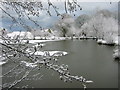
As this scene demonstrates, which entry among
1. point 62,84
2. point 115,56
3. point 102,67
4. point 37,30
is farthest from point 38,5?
point 115,56

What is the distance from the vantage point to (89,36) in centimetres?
4656

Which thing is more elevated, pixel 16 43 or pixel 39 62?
pixel 16 43

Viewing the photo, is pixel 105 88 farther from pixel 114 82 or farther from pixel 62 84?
pixel 62 84

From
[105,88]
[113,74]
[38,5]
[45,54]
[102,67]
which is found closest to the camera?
[38,5]

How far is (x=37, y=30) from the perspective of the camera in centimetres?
175

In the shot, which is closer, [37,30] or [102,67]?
[37,30]

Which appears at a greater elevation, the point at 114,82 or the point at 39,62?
the point at 39,62

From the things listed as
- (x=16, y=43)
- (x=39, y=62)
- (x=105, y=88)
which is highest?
(x=16, y=43)

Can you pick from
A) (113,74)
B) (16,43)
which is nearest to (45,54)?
(16,43)

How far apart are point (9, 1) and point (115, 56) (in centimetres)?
1589

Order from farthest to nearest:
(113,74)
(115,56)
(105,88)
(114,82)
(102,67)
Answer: (115,56)
(102,67)
(113,74)
(114,82)
(105,88)

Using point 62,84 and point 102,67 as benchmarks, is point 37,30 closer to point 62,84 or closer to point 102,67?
point 62,84

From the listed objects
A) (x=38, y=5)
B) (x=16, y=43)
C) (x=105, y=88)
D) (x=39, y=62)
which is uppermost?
(x=38, y=5)

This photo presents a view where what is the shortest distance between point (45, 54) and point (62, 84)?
8.02 meters
